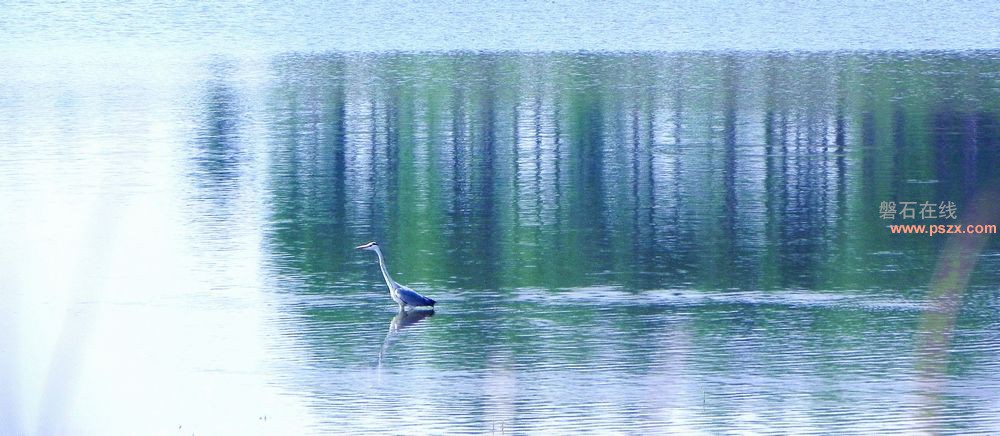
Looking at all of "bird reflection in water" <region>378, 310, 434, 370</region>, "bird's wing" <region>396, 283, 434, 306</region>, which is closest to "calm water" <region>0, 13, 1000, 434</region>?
"bird reflection in water" <region>378, 310, 434, 370</region>

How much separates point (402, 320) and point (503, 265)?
349cm

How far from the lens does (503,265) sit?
2384 centimetres

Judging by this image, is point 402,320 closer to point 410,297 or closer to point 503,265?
point 410,297

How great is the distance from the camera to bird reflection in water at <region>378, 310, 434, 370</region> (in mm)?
19766

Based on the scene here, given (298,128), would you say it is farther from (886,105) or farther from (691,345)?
(691,345)

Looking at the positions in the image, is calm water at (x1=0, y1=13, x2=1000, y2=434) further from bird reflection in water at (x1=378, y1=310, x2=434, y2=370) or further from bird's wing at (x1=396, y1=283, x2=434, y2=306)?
bird's wing at (x1=396, y1=283, x2=434, y2=306)

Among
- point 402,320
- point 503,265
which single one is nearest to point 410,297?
point 402,320

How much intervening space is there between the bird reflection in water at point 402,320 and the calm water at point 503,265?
0.10 meters

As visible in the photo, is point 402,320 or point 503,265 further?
point 503,265

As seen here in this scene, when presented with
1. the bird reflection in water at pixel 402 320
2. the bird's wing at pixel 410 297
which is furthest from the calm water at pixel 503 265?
the bird's wing at pixel 410 297

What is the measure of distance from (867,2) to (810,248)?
67.4 meters

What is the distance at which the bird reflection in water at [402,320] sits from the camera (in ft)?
64.8

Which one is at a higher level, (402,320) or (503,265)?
(503,265)

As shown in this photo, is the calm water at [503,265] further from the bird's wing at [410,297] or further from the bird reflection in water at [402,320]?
the bird's wing at [410,297]
